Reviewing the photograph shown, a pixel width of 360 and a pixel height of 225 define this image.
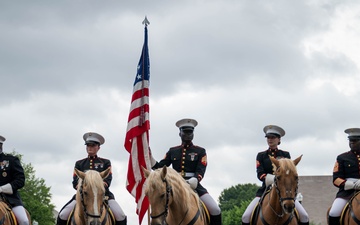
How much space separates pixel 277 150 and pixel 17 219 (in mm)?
7131

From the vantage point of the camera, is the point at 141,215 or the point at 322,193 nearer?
the point at 141,215

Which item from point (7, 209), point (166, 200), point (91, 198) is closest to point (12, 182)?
point (7, 209)

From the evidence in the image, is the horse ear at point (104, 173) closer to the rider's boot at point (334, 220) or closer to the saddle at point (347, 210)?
the rider's boot at point (334, 220)

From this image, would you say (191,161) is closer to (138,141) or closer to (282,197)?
(138,141)

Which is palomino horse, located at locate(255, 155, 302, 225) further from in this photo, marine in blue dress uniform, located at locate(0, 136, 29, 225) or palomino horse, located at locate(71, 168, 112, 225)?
marine in blue dress uniform, located at locate(0, 136, 29, 225)

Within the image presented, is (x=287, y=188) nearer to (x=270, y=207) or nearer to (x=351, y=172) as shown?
(x=270, y=207)

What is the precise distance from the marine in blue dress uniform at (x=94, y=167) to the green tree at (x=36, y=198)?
6998 centimetres

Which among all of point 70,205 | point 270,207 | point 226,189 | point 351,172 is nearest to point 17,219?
point 70,205

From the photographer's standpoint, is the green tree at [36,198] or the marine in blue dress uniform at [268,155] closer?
the marine in blue dress uniform at [268,155]

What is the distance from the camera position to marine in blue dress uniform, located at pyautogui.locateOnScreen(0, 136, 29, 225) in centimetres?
2011

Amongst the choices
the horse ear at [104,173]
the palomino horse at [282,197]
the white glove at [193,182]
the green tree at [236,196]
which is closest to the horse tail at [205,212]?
the white glove at [193,182]

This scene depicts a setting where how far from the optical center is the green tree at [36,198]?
89938 millimetres

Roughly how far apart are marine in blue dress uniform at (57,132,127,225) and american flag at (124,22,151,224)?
94.9 inches

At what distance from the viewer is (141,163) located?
22.9m
